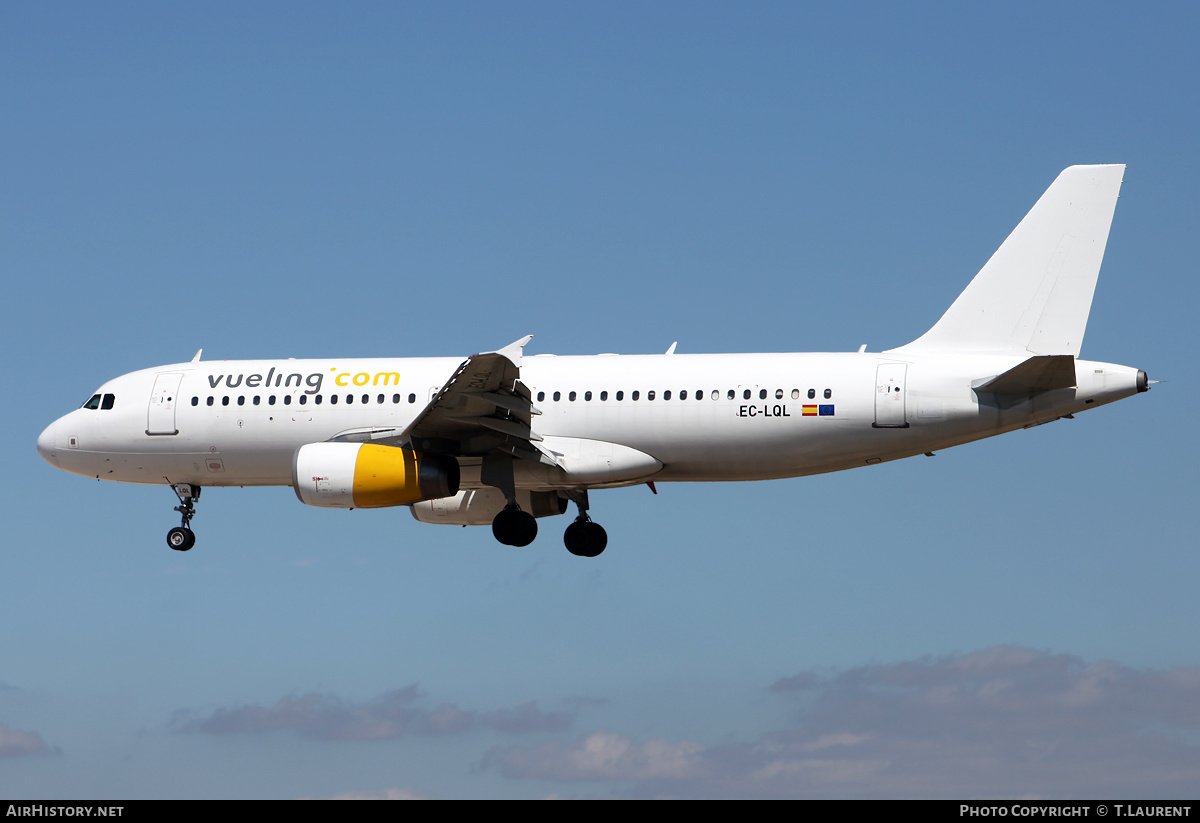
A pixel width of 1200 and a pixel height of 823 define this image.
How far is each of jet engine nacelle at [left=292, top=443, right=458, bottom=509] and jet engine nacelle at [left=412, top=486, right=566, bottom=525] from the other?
444 cm

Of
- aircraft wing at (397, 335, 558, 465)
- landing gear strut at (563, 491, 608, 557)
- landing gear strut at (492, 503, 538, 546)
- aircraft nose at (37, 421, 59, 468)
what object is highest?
aircraft nose at (37, 421, 59, 468)

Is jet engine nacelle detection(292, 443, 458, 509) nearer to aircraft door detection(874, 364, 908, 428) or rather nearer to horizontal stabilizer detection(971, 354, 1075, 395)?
aircraft door detection(874, 364, 908, 428)

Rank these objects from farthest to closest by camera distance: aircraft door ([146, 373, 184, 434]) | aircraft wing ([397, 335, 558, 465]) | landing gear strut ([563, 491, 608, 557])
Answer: landing gear strut ([563, 491, 608, 557]) < aircraft door ([146, 373, 184, 434]) < aircraft wing ([397, 335, 558, 465])

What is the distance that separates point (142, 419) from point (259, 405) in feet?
9.85

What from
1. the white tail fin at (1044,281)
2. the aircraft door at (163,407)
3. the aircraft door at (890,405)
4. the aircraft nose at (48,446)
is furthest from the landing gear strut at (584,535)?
the aircraft nose at (48,446)

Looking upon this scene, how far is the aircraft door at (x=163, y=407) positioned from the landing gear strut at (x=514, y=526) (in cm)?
768

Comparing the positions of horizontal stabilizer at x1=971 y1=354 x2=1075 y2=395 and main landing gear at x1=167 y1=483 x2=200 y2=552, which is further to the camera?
main landing gear at x1=167 y1=483 x2=200 y2=552

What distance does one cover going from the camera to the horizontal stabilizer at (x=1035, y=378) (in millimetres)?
27344

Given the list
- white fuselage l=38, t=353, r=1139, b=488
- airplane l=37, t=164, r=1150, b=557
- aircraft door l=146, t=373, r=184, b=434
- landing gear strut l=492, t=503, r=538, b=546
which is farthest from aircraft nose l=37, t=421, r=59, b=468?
landing gear strut l=492, t=503, r=538, b=546

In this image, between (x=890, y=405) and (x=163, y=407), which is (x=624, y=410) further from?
(x=163, y=407)

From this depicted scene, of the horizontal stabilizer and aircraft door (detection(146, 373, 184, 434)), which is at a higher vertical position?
aircraft door (detection(146, 373, 184, 434))

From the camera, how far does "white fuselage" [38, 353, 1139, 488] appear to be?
1123 inches

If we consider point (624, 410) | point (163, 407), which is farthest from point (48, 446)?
point (624, 410)
